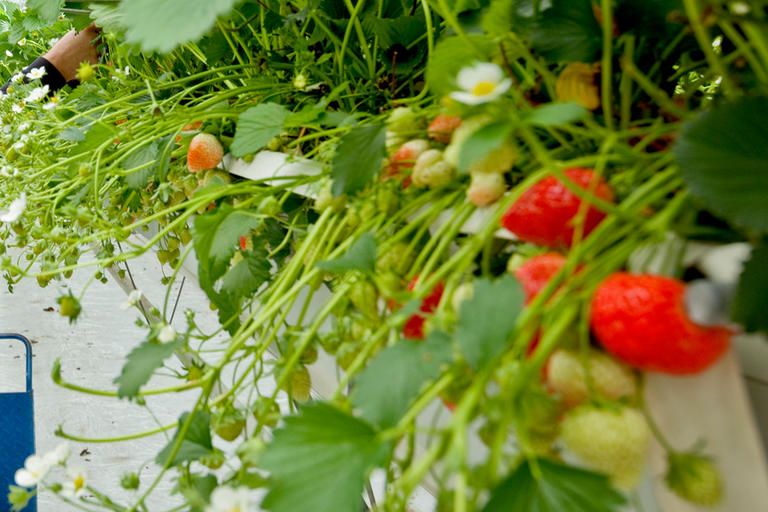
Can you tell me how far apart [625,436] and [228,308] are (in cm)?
37

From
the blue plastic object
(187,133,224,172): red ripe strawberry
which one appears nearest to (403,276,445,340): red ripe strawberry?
(187,133,224,172): red ripe strawberry

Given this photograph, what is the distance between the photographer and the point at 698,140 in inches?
7.5

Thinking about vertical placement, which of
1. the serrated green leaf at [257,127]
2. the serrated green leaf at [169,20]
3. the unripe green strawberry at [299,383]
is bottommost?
the unripe green strawberry at [299,383]

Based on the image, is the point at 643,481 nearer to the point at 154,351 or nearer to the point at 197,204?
the point at 154,351

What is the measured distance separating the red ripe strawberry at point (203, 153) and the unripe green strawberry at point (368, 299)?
336mm

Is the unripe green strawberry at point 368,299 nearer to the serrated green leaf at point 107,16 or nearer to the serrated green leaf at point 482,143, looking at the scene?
the serrated green leaf at point 482,143

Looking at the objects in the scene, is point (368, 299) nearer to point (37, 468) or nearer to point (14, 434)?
point (37, 468)

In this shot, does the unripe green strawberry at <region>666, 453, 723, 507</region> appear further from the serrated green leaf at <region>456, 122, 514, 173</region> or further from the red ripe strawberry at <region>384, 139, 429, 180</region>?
the red ripe strawberry at <region>384, 139, 429, 180</region>

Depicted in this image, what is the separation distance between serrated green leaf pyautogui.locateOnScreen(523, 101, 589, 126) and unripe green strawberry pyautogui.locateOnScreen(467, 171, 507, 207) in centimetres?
6

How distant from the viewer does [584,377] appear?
0.18m

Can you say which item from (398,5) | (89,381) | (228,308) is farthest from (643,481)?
(89,381)

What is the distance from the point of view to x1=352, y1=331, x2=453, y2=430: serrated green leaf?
19 centimetres

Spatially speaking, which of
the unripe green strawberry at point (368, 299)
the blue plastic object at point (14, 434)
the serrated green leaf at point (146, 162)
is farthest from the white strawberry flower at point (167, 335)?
the blue plastic object at point (14, 434)

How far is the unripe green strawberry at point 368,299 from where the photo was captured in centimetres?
30
